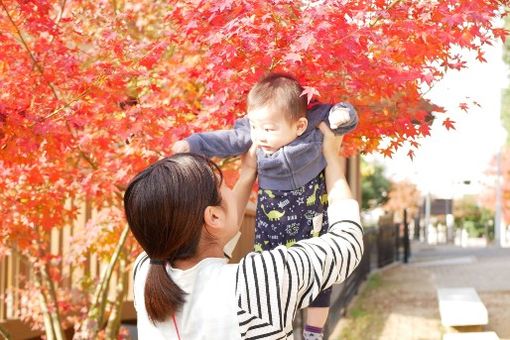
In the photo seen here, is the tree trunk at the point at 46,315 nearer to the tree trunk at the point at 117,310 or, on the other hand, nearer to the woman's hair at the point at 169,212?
the tree trunk at the point at 117,310

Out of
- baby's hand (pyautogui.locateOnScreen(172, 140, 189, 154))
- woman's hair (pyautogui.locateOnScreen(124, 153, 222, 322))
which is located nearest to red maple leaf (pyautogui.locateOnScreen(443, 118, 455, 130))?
baby's hand (pyautogui.locateOnScreen(172, 140, 189, 154))

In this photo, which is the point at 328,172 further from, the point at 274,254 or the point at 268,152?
the point at 274,254

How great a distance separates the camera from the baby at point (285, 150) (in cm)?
310

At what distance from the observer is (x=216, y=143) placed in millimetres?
3234

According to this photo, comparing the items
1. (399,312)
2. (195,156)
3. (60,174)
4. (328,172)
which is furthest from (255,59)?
(399,312)

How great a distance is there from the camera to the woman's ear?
7.54 feet

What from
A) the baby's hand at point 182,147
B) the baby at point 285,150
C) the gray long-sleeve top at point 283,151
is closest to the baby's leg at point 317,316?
the baby at point 285,150

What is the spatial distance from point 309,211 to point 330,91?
76 cm

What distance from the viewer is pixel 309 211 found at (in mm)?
3314

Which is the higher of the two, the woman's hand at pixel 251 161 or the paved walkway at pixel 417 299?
→ the woman's hand at pixel 251 161

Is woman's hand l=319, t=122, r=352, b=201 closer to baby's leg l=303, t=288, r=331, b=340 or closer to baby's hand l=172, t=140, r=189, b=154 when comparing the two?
baby's hand l=172, t=140, r=189, b=154

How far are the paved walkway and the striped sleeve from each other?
329 inches

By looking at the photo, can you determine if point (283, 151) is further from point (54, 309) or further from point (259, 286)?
point (54, 309)

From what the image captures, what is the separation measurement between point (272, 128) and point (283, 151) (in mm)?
111
